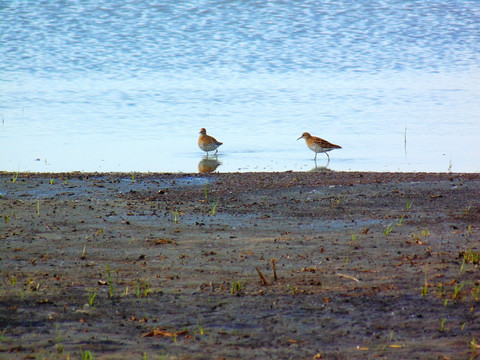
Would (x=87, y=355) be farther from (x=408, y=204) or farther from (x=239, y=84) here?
(x=239, y=84)

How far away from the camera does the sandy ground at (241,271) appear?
5.01 meters

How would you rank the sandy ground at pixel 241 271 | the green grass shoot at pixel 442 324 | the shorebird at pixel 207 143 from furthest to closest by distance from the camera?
the shorebird at pixel 207 143, the green grass shoot at pixel 442 324, the sandy ground at pixel 241 271

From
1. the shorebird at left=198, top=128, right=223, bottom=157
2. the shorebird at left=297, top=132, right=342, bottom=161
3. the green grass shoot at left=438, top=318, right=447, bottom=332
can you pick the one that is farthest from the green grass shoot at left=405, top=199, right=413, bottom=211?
the shorebird at left=198, top=128, right=223, bottom=157

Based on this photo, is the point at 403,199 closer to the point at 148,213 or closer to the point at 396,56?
A: the point at 148,213

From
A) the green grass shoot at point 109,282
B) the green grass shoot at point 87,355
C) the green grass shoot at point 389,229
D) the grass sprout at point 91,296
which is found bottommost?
the green grass shoot at point 87,355

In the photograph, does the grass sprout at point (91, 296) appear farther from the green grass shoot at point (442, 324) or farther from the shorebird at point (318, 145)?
the shorebird at point (318, 145)

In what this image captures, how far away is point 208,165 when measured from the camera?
13.0 m

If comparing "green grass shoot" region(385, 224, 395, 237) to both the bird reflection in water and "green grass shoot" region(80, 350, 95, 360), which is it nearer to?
"green grass shoot" region(80, 350, 95, 360)

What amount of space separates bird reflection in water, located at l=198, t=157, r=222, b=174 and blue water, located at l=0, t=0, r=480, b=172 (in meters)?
0.12

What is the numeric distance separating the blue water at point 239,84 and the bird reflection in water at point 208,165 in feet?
0.38

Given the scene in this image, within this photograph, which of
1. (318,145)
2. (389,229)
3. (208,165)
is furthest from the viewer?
(318,145)

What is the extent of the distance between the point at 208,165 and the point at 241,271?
665 cm

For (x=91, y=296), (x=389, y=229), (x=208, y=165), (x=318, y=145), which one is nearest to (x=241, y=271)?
(x=91, y=296)

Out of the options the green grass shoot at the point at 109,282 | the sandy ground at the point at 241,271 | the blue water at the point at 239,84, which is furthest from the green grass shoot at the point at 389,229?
the blue water at the point at 239,84
